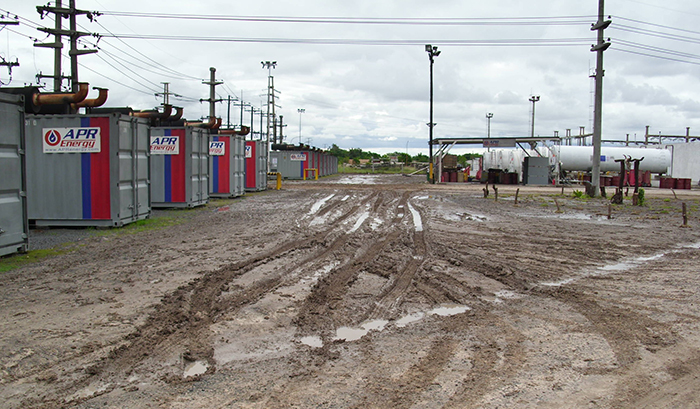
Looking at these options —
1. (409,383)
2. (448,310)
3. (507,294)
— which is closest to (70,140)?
(448,310)

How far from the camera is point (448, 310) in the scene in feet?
20.4

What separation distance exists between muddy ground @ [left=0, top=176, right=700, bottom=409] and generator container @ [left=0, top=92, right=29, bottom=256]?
0.85 m

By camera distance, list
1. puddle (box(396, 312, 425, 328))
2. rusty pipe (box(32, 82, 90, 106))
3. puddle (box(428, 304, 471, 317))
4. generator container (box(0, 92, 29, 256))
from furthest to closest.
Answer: rusty pipe (box(32, 82, 90, 106)) → generator container (box(0, 92, 29, 256)) → puddle (box(428, 304, 471, 317)) → puddle (box(396, 312, 425, 328))

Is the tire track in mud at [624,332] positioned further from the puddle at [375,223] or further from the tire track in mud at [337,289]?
the puddle at [375,223]

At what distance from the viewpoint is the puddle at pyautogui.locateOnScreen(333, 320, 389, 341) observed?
5191 millimetres

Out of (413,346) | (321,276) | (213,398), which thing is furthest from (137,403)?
(321,276)

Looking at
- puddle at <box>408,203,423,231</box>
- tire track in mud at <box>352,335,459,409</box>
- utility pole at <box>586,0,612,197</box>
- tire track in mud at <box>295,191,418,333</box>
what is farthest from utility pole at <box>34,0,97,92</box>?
utility pole at <box>586,0,612,197</box>

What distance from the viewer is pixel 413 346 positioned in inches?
193

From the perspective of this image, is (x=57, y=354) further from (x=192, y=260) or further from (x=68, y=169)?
(x=68, y=169)

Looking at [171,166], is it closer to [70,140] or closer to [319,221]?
[70,140]

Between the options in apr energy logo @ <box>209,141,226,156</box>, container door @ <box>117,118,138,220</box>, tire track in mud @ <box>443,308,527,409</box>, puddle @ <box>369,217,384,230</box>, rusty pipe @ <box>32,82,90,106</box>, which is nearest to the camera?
tire track in mud @ <box>443,308,527,409</box>

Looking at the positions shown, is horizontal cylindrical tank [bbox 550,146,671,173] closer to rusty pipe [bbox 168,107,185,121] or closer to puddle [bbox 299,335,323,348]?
rusty pipe [bbox 168,107,185,121]

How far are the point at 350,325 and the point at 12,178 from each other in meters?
7.66

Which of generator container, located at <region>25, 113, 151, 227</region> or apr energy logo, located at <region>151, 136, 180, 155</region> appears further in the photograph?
apr energy logo, located at <region>151, 136, 180, 155</region>
